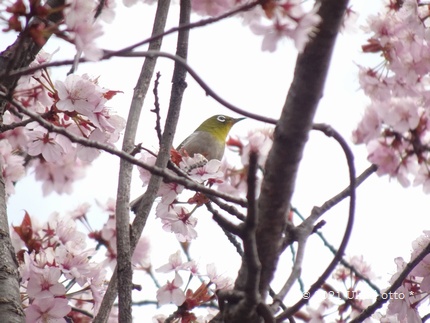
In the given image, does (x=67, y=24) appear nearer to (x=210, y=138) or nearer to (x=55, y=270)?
(x=55, y=270)

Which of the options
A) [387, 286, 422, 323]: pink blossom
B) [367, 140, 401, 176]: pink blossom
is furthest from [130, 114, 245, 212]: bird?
[367, 140, 401, 176]: pink blossom

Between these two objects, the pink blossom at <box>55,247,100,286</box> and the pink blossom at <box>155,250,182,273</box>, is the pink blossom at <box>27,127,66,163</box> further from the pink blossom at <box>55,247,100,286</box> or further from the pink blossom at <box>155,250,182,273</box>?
the pink blossom at <box>155,250,182,273</box>

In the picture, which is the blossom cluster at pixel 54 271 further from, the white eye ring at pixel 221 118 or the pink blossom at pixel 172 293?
the white eye ring at pixel 221 118

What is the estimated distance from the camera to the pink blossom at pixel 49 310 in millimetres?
3029

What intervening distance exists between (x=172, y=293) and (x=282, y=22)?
5.77ft

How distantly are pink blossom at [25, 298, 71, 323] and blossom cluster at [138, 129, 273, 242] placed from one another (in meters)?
0.63

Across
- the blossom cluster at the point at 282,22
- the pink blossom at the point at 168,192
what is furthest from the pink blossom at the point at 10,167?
the blossom cluster at the point at 282,22

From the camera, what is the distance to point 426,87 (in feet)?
9.43

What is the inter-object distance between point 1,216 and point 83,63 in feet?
4.28

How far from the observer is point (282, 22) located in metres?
2.19

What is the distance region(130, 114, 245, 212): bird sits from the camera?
6096 mm

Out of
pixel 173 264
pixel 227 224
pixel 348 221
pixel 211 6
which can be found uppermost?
→ pixel 211 6

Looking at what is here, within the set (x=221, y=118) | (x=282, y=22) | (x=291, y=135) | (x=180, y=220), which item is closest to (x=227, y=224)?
(x=291, y=135)

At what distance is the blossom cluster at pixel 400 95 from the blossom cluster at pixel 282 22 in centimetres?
48
